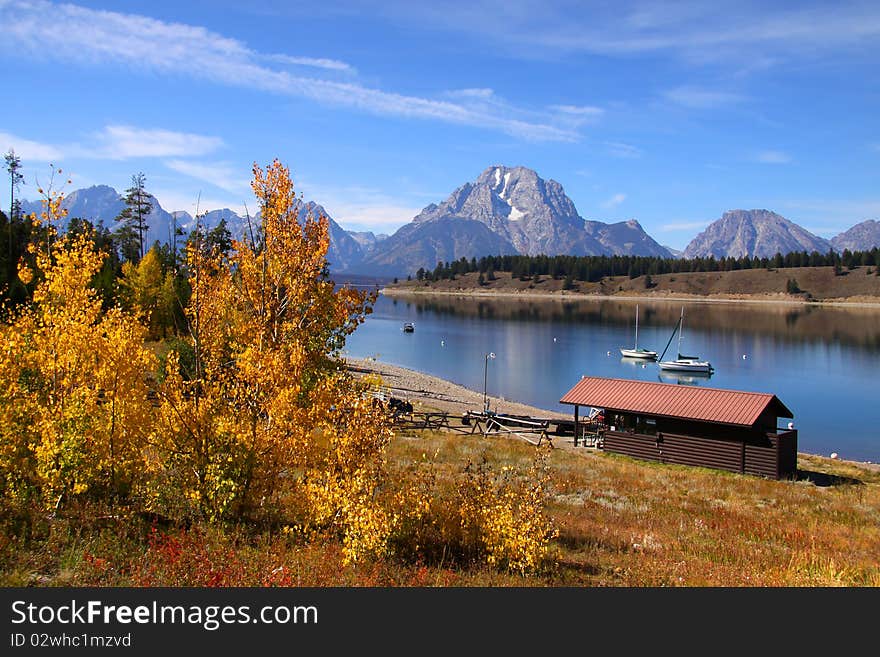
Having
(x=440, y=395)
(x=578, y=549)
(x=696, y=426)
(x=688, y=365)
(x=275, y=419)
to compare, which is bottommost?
(x=440, y=395)

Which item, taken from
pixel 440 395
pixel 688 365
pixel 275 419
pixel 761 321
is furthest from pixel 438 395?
pixel 761 321

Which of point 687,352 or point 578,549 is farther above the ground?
point 578,549

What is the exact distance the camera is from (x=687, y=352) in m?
116

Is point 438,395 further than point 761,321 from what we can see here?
No

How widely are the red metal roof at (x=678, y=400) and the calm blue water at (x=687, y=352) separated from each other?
2193 cm

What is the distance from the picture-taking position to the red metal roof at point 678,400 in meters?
33.7

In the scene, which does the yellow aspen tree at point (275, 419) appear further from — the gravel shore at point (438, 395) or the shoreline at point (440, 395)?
the gravel shore at point (438, 395)

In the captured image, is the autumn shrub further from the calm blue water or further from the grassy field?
the calm blue water

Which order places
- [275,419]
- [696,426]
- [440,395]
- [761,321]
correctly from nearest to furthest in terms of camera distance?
[275,419] → [696,426] → [440,395] → [761,321]

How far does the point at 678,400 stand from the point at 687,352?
8622cm

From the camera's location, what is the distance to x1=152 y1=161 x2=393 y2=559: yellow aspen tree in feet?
41.4

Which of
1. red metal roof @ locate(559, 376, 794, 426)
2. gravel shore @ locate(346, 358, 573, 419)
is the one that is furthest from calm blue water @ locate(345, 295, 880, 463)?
red metal roof @ locate(559, 376, 794, 426)

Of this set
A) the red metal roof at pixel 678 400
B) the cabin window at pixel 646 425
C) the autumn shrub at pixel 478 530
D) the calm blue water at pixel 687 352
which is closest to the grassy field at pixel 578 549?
the autumn shrub at pixel 478 530

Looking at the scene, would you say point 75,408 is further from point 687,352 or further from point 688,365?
point 687,352
